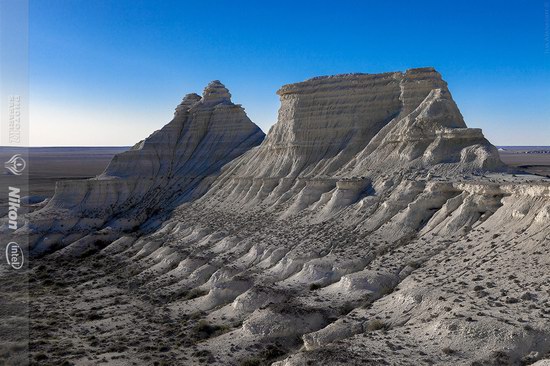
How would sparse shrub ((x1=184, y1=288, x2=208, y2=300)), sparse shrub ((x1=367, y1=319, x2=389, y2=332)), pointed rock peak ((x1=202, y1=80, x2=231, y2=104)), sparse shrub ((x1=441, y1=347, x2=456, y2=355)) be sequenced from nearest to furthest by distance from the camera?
sparse shrub ((x1=441, y1=347, x2=456, y2=355)), sparse shrub ((x1=367, y1=319, x2=389, y2=332)), sparse shrub ((x1=184, y1=288, x2=208, y2=300)), pointed rock peak ((x1=202, y1=80, x2=231, y2=104))

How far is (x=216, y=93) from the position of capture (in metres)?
64.9

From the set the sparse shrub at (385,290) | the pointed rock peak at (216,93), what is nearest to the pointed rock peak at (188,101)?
the pointed rock peak at (216,93)

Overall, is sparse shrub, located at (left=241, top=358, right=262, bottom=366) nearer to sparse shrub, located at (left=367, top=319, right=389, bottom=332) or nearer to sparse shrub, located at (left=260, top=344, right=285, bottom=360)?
sparse shrub, located at (left=260, top=344, right=285, bottom=360)

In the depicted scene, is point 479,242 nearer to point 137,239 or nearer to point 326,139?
point 326,139

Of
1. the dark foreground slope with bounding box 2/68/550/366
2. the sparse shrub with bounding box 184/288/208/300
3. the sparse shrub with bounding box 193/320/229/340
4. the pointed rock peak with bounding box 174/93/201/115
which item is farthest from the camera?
the pointed rock peak with bounding box 174/93/201/115

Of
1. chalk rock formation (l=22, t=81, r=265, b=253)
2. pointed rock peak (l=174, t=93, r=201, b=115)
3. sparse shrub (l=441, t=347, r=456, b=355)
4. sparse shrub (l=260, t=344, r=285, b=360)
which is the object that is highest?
pointed rock peak (l=174, t=93, r=201, b=115)

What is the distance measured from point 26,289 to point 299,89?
3036 centimetres

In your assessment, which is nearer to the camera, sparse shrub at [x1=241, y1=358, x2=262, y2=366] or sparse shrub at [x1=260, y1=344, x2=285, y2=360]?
sparse shrub at [x1=241, y1=358, x2=262, y2=366]

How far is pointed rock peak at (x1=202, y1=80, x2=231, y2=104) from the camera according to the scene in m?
64.8

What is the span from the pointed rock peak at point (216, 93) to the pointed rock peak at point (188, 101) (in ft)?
12.2

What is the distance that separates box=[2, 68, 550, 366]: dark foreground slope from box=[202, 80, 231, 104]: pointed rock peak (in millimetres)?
14983

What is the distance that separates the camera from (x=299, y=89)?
4862 centimetres

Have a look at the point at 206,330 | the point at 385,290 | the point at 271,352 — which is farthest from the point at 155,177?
the point at 271,352

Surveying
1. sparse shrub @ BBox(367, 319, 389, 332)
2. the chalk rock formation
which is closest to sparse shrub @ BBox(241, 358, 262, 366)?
sparse shrub @ BBox(367, 319, 389, 332)
